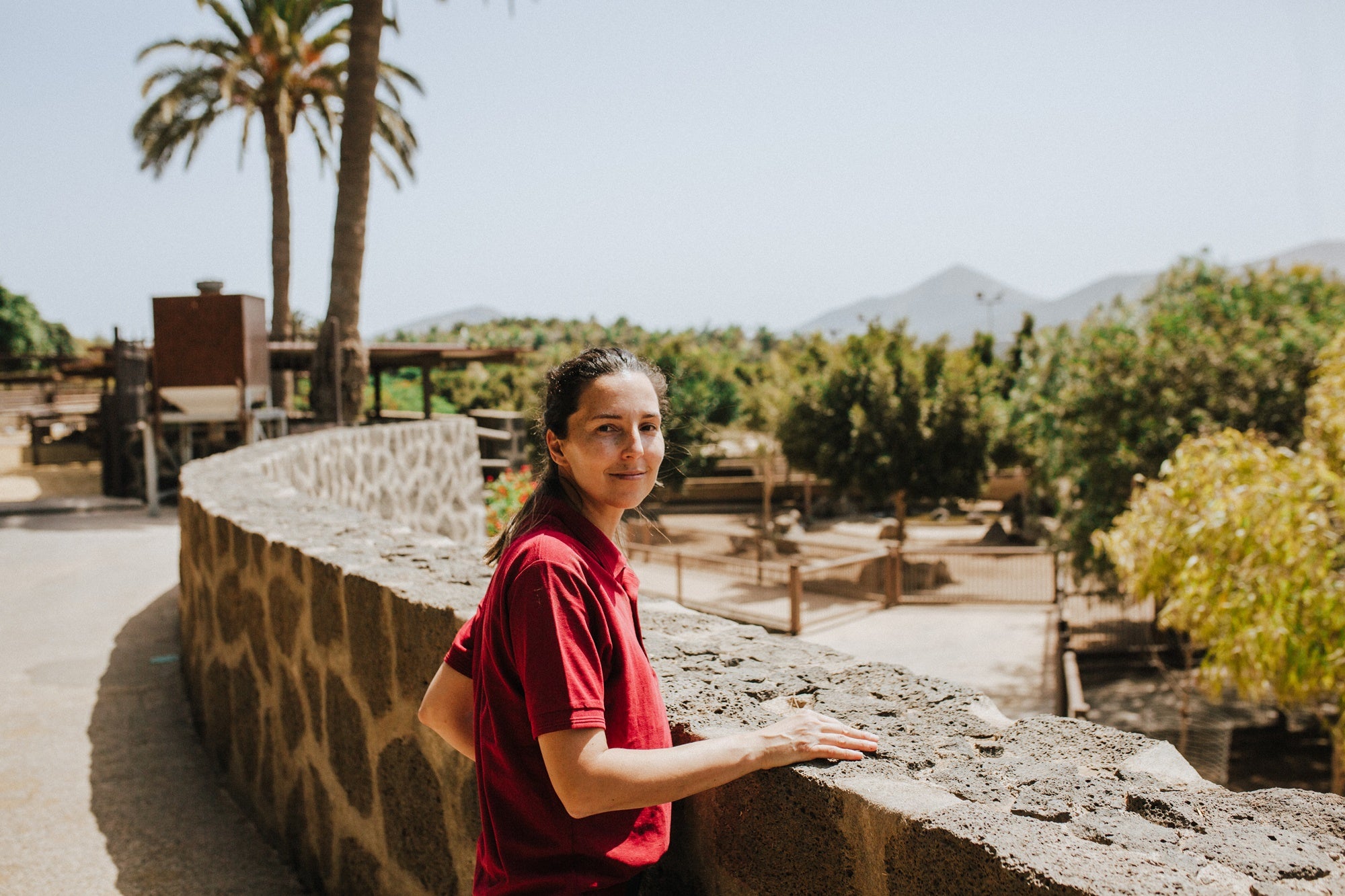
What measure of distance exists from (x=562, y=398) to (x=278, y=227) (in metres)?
23.5

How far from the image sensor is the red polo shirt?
4.63ft

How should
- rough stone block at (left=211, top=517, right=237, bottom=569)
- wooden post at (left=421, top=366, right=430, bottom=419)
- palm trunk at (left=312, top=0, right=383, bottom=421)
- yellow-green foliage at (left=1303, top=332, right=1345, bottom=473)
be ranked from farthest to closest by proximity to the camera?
wooden post at (left=421, top=366, right=430, bottom=419), palm trunk at (left=312, top=0, right=383, bottom=421), yellow-green foliage at (left=1303, top=332, right=1345, bottom=473), rough stone block at (left=211, top=517, right=237, bottom=569)

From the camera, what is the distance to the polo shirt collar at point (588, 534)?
1.61m

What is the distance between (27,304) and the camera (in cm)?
4831

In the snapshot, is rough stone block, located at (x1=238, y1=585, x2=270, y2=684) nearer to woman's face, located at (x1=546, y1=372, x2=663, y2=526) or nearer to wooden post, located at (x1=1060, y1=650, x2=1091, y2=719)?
woman's face, located at (x1=546, y1=372, x2=663, y2=526)

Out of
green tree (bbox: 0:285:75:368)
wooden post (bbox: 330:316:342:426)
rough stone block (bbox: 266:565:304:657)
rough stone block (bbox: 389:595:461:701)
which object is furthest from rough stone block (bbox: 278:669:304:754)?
green tree (bbox: 0:285:75:368)

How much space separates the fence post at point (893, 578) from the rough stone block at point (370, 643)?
17.6 meters

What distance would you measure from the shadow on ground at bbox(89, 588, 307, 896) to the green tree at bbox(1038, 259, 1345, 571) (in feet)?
44.6

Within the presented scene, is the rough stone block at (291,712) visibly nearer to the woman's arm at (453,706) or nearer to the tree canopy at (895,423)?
the woman's arm at (453,706)

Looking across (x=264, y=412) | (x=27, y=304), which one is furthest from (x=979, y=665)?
(x=27, y=304)

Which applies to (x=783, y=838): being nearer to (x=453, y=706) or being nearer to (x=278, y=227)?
(x=453, y=706)

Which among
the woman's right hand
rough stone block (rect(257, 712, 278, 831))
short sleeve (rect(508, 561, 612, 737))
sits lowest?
rough stone block (rect(257, 712, 278, 831))

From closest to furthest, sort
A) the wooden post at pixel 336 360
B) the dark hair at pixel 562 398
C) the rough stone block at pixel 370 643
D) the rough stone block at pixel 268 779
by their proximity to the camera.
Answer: the dark hair at pixel 562 398 < the rough stone block at pixel 370 643 < the rough stone block at pixel 268 779 < the wooden post at pixel 336 360

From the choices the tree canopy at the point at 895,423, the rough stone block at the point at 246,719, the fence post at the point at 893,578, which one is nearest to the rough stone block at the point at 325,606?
the rough stone block at the point at 246,719
